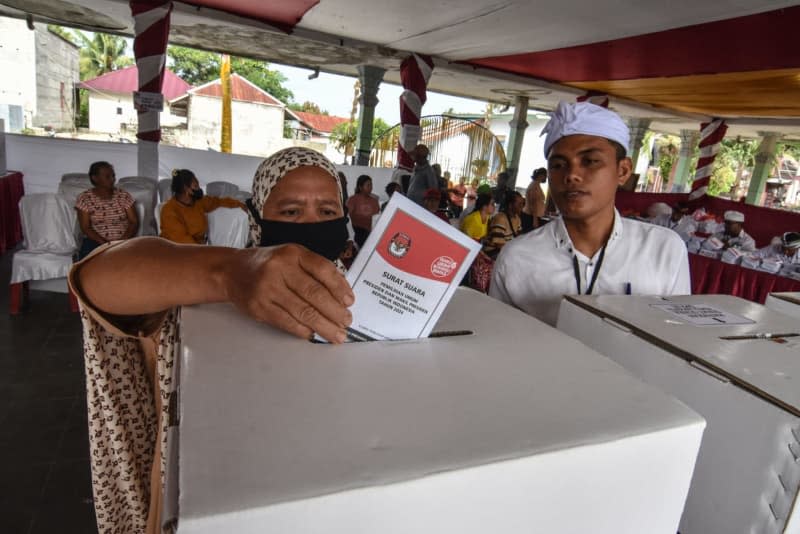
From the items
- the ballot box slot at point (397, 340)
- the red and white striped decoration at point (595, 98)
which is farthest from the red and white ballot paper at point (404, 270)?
the red and white striped decoration at point (595, 98)

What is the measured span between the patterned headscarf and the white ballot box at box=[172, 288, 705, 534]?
2.17ft

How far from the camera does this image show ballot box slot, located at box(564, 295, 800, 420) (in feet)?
1.69

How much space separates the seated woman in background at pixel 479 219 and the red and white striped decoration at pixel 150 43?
4.25m

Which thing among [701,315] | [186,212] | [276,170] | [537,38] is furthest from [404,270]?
[537,38]

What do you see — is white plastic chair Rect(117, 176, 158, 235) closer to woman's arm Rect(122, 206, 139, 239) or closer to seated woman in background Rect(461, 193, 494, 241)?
woman's arm Rect(122, 206, 139, 239)

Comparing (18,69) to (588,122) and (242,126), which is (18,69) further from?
(588,122)

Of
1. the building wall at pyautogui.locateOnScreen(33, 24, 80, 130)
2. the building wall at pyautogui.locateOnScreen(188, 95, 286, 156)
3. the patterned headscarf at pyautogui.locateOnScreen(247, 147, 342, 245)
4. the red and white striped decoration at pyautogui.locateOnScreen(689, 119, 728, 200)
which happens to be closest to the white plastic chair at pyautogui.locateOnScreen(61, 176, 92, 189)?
the patterned headscarf at pyautogui.locateOnScreen(247, 147, 342, 245)

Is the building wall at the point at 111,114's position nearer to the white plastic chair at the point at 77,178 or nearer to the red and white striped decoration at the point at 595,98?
the white plastic chair at the point at 77,178

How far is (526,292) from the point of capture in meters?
1.49

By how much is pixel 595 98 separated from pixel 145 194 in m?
8.83

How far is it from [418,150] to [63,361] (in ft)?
18.2

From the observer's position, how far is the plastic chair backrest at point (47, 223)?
410cm

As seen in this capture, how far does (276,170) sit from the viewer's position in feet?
4.04

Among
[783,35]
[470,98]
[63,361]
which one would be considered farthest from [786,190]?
[63,361]
